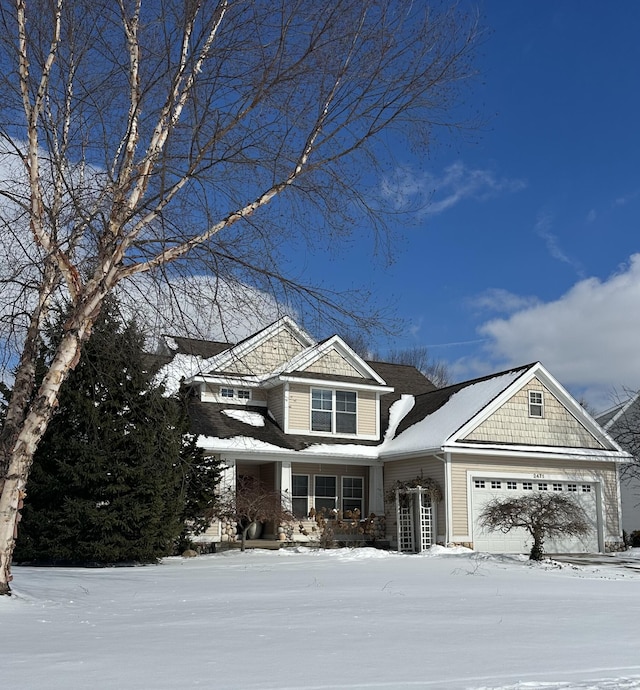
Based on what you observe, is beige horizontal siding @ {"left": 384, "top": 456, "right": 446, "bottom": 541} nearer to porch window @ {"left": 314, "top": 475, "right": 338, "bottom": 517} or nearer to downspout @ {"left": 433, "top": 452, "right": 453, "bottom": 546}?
downspout @ {"left": 433, "top": 452, "right": 453, "bottom": 546}

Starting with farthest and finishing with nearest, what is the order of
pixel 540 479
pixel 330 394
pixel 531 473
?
1. pixel 330 394
2. pixel 540 479
3. pixel 531 473

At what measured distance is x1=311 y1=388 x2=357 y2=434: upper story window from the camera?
23547 millimetres

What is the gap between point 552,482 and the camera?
22.5m

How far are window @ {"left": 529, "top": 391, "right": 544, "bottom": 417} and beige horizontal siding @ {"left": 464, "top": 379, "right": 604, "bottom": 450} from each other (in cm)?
12

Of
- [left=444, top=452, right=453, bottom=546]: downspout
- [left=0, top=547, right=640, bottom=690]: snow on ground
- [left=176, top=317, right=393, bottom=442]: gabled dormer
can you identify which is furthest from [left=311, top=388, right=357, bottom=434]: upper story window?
[left=0, top=547, right=640, bottom=690]: snow on ground

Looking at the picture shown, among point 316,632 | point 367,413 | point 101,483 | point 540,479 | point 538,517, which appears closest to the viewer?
point 316,632

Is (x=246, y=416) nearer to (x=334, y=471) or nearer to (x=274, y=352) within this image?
(x=274, y=352)

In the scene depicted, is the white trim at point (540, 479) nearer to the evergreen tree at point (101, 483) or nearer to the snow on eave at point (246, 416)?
the snow on eave at point (246, 416)

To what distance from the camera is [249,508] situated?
64.0ft

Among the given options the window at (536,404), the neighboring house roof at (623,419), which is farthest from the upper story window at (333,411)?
the neighboring house roof at (623,419)

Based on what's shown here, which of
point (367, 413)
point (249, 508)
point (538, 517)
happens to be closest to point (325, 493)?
point (367, 413)

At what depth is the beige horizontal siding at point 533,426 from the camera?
71.8 ft

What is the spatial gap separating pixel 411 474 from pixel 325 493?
279 centimetres

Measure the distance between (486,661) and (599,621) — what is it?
9.16 ft
